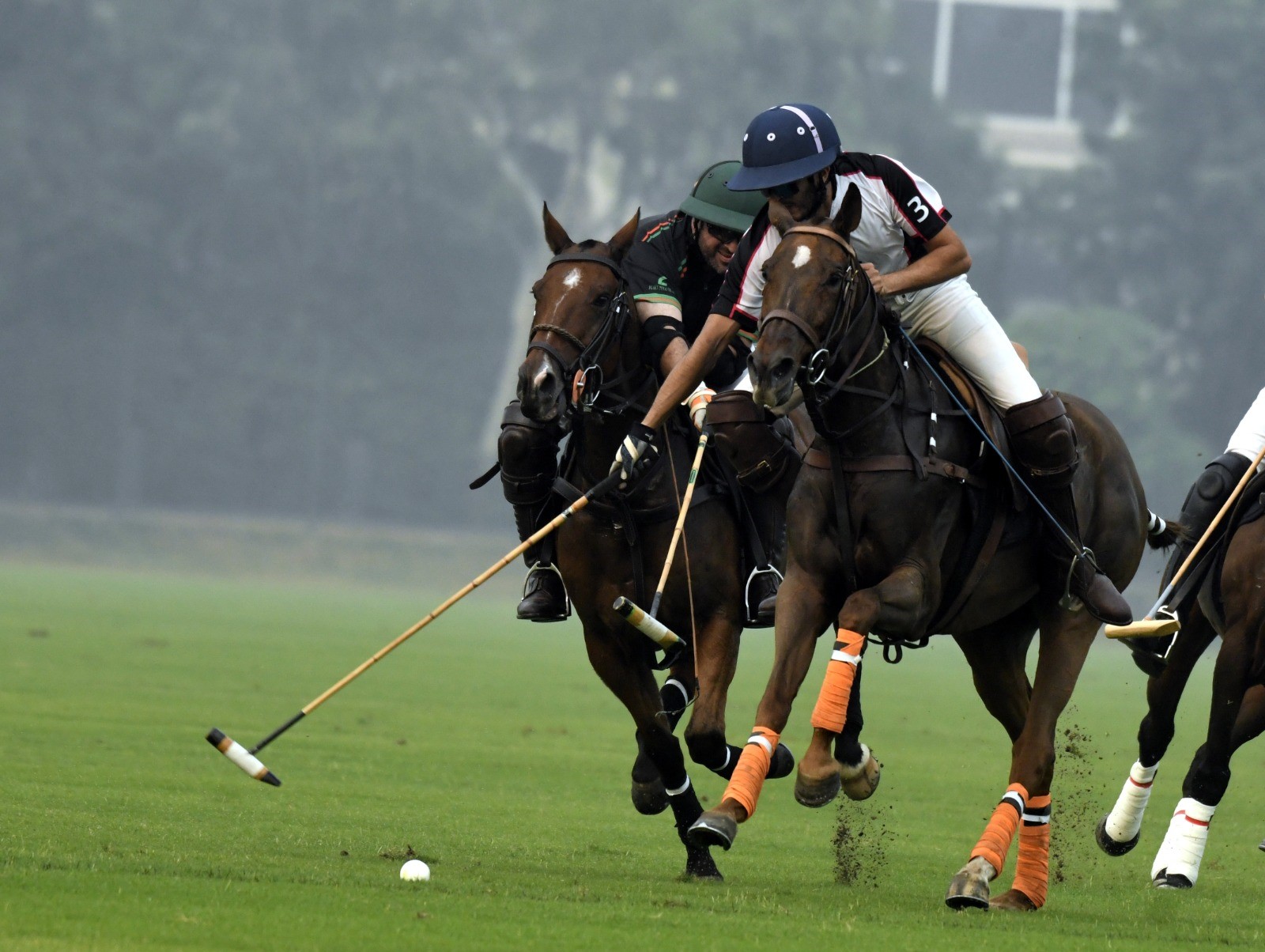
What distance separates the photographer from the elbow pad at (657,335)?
9438 mm

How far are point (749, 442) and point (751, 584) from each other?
68cm

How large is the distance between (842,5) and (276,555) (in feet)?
68.7

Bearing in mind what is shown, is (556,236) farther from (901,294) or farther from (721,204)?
(901,294)

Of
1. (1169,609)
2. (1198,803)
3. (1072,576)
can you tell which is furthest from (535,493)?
(1198,803)

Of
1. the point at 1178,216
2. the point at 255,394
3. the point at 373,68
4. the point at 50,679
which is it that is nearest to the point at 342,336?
the point at 255,394

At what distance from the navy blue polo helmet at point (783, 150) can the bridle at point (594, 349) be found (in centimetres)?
114

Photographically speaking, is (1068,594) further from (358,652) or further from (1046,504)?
(358,652)

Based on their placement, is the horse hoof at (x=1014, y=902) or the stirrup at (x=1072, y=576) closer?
the horse hoof at (x=1014, y=902)

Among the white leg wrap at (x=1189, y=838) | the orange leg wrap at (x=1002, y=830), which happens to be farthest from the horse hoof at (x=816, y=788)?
the white leg wrap at (x=1189, y=838)

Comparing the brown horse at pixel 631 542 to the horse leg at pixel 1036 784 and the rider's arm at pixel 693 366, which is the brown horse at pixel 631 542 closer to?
the rider's arm at pixel 693 366

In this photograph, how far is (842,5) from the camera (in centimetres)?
5606

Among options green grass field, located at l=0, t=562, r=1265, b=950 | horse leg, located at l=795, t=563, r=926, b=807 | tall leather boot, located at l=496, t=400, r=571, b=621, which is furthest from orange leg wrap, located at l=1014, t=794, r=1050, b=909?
tall leather boot, located at l=496, t=400, r=571, b=621

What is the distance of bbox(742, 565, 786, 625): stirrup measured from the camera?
937cm

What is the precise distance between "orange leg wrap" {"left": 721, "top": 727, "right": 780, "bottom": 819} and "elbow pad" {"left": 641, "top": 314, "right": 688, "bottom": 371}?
7.06ft
